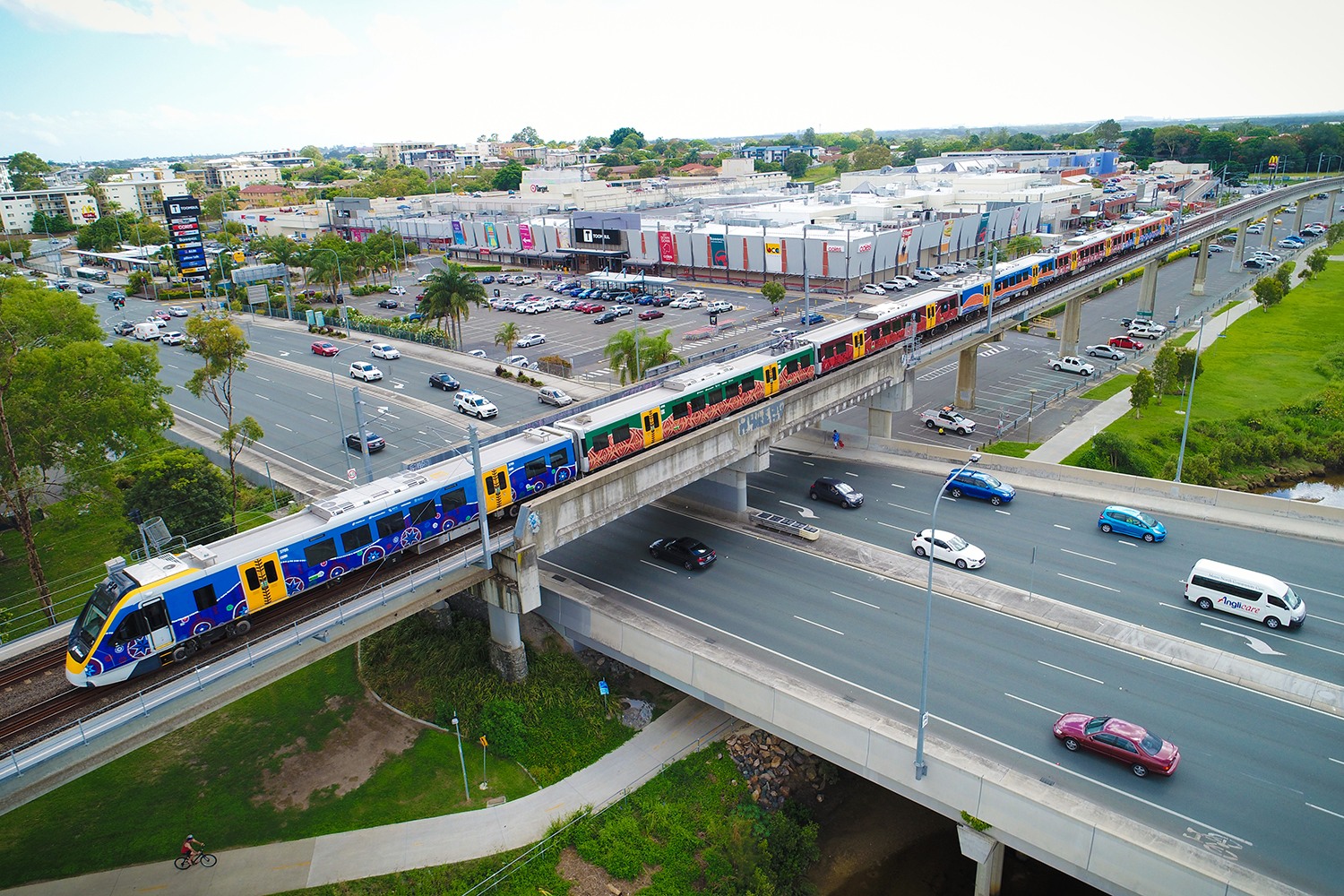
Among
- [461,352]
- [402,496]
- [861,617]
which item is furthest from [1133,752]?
[461,352]

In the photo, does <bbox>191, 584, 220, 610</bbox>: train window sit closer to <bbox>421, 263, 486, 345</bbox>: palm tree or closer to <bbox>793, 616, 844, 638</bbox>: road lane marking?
<bbox>793, 616, 844, 638</bbox>: road lane marking

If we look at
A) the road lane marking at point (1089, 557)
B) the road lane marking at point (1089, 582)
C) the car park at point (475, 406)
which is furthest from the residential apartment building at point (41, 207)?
the road lane marking at point (1089, 582)

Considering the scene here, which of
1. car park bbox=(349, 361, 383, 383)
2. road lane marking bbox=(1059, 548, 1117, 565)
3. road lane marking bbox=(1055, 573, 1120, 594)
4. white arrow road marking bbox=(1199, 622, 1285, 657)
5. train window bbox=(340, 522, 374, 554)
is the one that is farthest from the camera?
car park bbox=(349, 361, 383, 383)

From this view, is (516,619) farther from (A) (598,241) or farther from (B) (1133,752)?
(A) (598,241)

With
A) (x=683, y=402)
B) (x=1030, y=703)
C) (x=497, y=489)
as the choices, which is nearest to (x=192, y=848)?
(x=497, y=489)

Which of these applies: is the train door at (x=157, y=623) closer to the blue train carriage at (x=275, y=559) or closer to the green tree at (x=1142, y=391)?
the blue train carriage at (x=275, y=559)

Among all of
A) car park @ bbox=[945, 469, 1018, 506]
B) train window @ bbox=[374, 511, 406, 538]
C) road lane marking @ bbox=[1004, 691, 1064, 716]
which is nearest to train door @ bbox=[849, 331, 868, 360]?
car park @ bbox=[945, 469, 1018, 506]
